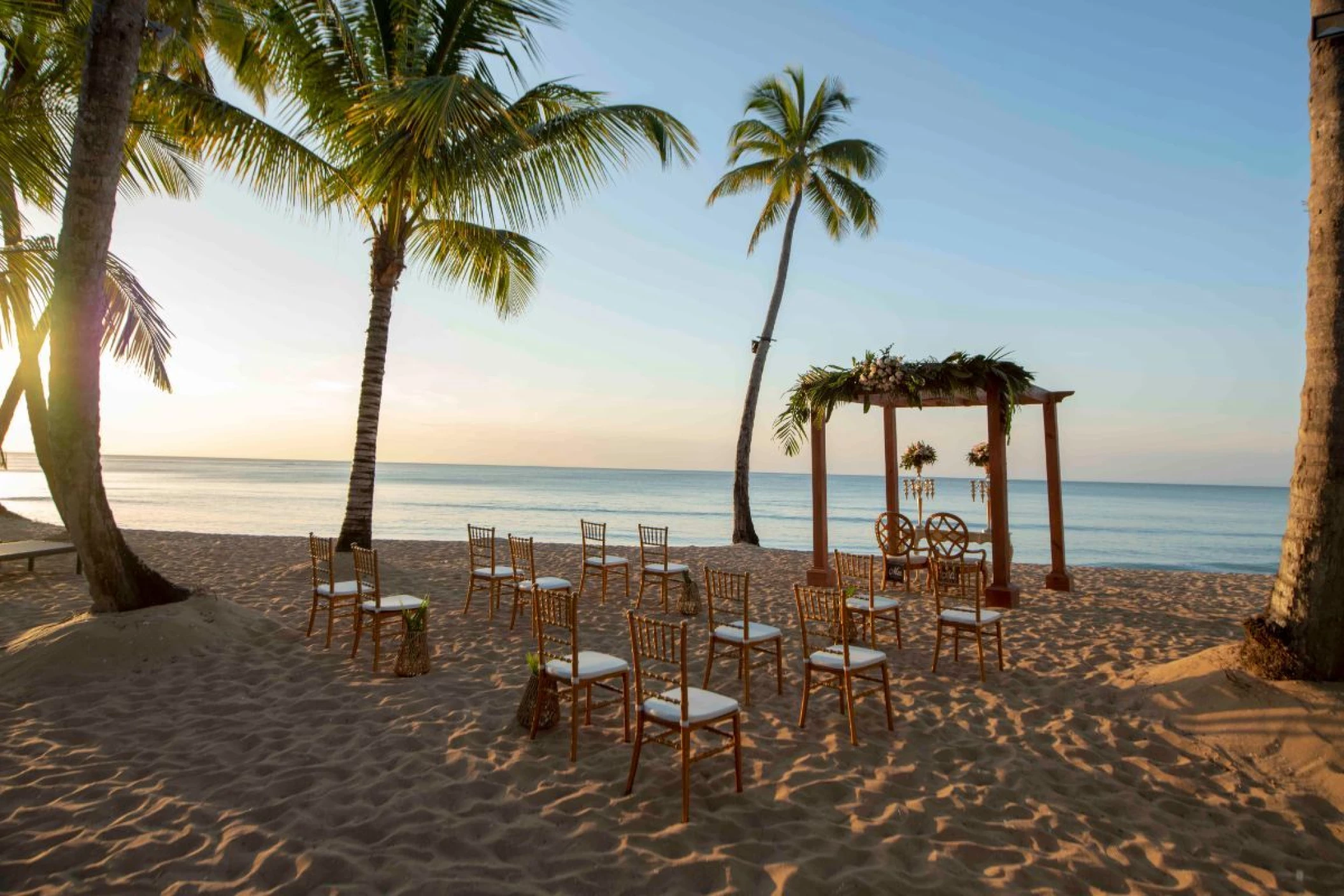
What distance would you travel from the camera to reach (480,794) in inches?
142

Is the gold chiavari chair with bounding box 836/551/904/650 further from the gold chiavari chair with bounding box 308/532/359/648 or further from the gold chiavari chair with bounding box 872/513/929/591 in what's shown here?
the gold chiavari chair with bounding box 308/532/359/648

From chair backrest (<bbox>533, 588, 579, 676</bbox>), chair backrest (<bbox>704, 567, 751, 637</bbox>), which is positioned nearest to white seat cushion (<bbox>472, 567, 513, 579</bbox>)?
chair backrest (<bbox>533, 588, 579, 676</bbox>)

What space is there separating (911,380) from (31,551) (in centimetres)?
1214

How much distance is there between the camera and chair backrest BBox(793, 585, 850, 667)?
4.66m

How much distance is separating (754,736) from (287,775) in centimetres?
275

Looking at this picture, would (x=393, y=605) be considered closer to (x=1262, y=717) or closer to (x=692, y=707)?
(x=692, y=707)

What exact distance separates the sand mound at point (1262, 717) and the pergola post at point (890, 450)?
5.74 meters

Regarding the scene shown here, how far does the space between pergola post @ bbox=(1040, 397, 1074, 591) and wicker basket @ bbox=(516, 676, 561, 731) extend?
788 centimetres

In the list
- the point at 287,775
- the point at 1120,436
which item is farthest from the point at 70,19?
the point at 1120,436

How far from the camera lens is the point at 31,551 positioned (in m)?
9.46

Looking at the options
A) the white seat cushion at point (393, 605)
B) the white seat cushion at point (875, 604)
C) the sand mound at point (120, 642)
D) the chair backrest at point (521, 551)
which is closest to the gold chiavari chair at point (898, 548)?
the white seat cushion at point (875, 604)

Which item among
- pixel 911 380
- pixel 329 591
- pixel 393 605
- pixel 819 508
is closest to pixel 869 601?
pixel 911 380

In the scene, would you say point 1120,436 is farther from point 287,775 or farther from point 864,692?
point 287,775

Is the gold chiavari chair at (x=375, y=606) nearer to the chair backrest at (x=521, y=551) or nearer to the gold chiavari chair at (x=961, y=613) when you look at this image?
the chair backrest at (x=521, y=551)
